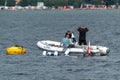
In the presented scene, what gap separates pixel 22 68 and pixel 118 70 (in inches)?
231

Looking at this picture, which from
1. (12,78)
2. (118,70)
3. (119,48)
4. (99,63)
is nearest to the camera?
(12,78)

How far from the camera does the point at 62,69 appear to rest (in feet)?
169

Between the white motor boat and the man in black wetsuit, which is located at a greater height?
the man in black wetsuit

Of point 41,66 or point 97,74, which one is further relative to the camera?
point 41,66

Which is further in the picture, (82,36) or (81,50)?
(82,36)

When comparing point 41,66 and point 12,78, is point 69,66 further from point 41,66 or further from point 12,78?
point 12,78

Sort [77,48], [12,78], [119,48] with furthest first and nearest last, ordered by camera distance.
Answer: [119,48] < [77,48] < [12,78]

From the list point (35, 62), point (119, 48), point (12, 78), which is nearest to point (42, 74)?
point (12, 78)

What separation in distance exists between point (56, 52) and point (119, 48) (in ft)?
32.0

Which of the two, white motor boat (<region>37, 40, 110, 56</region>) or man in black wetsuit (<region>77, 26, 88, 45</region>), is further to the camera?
man in black wetsuit (<region>77, 26, 88, 45</region>)

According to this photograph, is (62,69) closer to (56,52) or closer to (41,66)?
(41,66)

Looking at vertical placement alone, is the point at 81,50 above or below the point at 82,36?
below

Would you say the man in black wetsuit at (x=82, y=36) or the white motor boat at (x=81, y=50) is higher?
the man in black wetsuit at (x=82, y=36)

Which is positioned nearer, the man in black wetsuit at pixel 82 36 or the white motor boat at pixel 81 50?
the white motor boat at pixel 81 50
